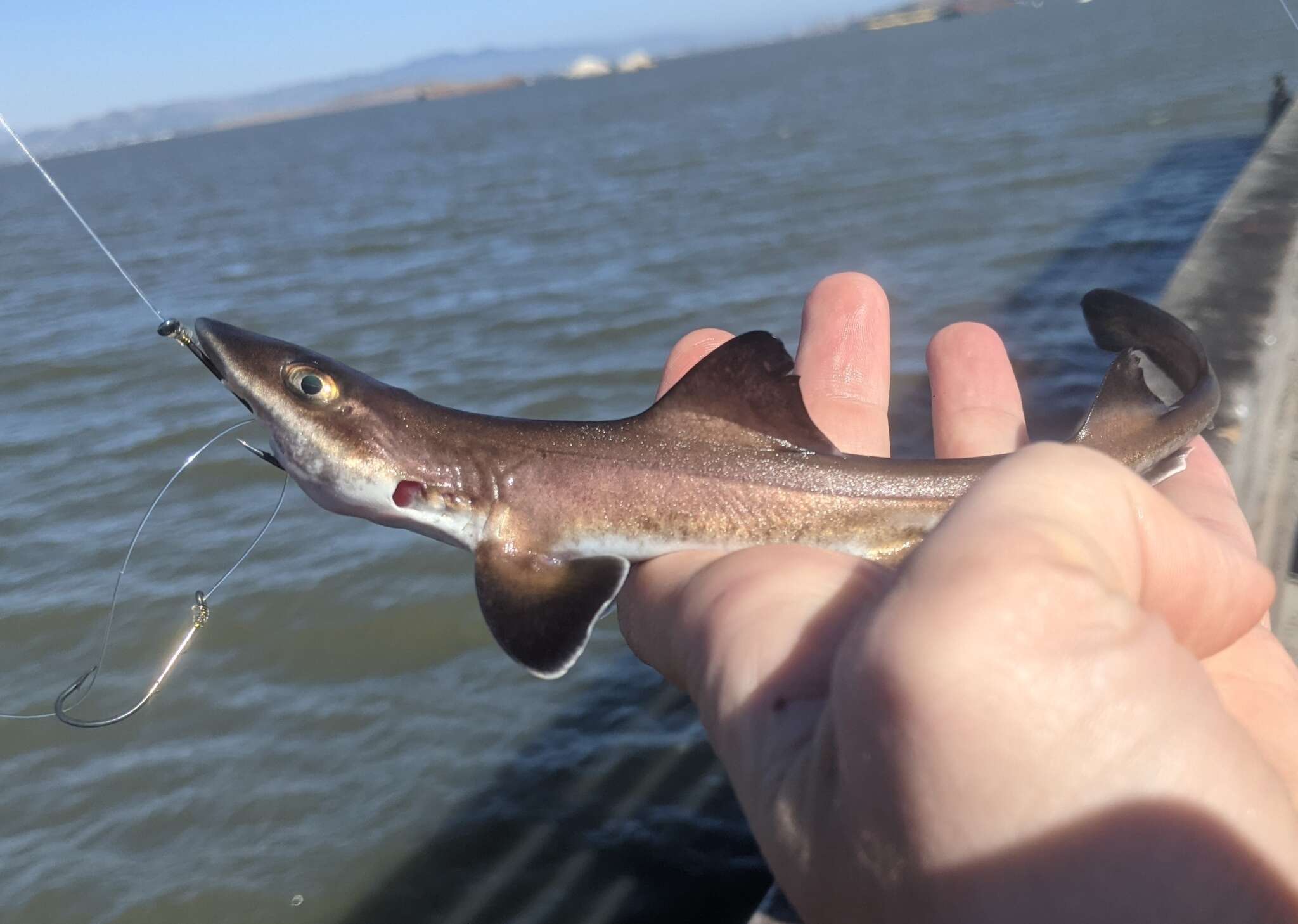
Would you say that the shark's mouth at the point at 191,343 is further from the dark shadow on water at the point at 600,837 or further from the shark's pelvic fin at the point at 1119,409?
the shark's pelvic fin at the point at 1119,409

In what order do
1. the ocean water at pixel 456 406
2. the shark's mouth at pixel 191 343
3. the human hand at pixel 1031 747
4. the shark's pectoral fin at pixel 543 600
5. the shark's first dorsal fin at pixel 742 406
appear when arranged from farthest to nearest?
the ocean water at pixel 456 406 → the shark's mouth at pixel 191 343 → the shark's first dorsal fin at pixel 742 406 → the shark's pectoral fin at pixel 543 600 → the human hand at pixel 1031 747

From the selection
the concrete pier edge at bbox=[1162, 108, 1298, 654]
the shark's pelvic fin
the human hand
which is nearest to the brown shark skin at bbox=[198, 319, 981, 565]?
the shark's pelvic fin

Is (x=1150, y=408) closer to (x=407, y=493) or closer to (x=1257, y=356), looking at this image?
(x=1257, y=356)

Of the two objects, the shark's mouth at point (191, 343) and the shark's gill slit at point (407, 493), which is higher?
the shark's mouth at point (191, 343)

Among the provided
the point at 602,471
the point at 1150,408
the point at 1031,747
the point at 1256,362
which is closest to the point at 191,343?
the point at 602,471

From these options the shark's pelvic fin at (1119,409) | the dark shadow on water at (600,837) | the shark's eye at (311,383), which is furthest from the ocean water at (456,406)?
the shark's eye at (311,383)

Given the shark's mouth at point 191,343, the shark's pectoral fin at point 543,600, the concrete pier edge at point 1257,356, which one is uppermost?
the shark's mouth at point 191,343
